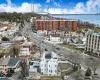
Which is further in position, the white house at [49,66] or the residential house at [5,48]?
the residential house at [5,48]

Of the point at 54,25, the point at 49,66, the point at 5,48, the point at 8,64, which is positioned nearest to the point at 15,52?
the point at 5,48

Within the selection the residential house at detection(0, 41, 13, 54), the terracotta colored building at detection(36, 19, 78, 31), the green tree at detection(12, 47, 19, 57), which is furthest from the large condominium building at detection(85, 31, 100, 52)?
the terracotta colored building at detection(36, 19, 78, 31)

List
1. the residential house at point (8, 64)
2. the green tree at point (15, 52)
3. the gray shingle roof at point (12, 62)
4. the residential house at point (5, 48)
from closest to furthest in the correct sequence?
1. the residential house at point (8, 64)
2. the gray shingle roof at point (12, 62)
3. the green tree at point (15, 52)
4. the residential house at point (5, 48)

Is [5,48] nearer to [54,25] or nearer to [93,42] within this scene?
[93,42]

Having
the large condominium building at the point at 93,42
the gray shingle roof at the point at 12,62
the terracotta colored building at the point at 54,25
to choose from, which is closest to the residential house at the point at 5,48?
the gray shingle roof at the point at 12,62

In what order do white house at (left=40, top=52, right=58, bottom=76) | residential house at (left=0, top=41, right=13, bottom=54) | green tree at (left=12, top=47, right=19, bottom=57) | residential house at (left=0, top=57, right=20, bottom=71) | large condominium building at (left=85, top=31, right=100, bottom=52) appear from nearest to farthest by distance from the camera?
white house at (left=40, top=52, right=58, bottom=76) < residential house at (left=0, top=57, right=20, bottom=71) < green tree at (left=12, top=47, right=19, bottom=57) < residential house at (left=0, top=41, right=13, bottom=54) < large condominium building at (left=85, top=31, right=100, bottom=52)

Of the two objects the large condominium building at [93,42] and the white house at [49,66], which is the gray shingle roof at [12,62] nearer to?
the white house at [49,66]

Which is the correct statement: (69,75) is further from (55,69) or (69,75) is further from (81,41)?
(81,41)

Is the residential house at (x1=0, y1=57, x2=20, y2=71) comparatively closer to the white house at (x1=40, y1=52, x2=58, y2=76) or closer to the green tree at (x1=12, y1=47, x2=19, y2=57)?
the white house at (x1=40, y1=52, x2=58, y2=76)
